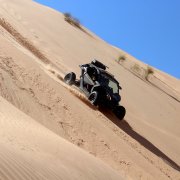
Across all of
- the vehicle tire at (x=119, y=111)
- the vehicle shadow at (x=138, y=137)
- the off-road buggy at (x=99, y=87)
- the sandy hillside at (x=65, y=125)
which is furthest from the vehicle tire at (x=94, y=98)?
the vehicle tire at (x=119, y=111)

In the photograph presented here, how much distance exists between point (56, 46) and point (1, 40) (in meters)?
9.92

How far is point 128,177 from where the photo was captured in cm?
1137

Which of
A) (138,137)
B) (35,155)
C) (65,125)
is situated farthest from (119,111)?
(35,155)

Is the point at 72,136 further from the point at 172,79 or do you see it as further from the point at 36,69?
the point at 172,79

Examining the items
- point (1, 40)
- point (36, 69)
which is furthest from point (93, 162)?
point (1, 40)

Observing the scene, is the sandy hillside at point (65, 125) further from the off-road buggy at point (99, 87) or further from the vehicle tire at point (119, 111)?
the off-road buggy at point (99, 87)

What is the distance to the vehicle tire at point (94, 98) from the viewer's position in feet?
51.5

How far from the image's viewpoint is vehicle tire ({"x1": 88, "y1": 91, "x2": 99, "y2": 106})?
15.7 m

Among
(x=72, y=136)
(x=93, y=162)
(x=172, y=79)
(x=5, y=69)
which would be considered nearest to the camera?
(x=93, y=162)

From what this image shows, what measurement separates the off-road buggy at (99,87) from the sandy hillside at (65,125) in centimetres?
32

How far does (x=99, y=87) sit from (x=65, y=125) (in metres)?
3.54

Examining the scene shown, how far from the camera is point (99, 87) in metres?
15.9

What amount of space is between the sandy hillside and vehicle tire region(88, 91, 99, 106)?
0.84 ft

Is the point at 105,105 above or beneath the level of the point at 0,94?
above
